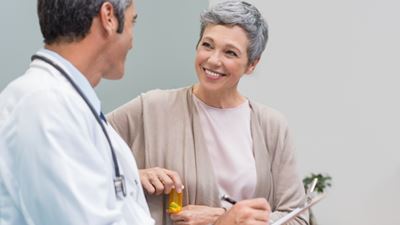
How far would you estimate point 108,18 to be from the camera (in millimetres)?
880

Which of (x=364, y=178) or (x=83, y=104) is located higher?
(x=83, y=104)

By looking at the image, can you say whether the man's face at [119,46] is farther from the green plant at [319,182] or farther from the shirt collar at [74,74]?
the green plant at [319,182]

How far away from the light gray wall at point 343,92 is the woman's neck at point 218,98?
3.87 feet

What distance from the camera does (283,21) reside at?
2660mm

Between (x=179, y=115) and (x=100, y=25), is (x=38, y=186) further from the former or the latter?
(x=179, y=115)

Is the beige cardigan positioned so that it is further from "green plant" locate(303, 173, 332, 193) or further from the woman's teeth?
"green plant" locate(303, 173, 332, 193)

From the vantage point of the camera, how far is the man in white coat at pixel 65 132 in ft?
2.44

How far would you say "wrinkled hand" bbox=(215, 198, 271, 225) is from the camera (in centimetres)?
121

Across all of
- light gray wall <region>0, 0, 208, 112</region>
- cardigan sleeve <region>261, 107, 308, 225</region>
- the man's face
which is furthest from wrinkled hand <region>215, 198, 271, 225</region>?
light gray wall <region>0, 0, 208, 112</region>

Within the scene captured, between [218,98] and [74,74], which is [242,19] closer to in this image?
[218,98]

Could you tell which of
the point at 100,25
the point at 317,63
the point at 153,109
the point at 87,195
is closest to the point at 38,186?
the point at 87,195

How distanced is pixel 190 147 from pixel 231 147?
0.43 ft

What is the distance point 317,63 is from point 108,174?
1995mm

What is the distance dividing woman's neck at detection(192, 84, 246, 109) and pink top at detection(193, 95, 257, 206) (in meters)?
0.01
